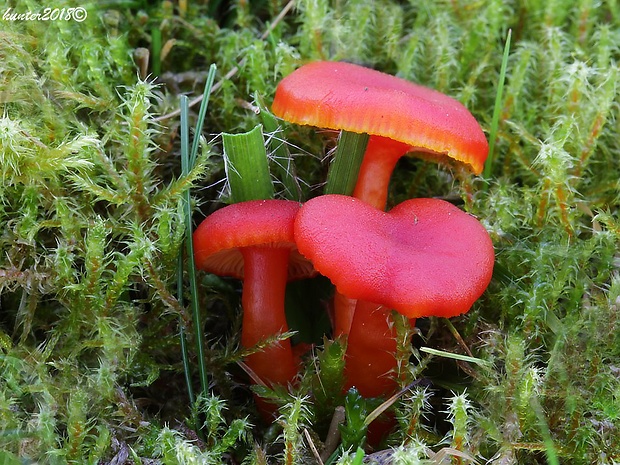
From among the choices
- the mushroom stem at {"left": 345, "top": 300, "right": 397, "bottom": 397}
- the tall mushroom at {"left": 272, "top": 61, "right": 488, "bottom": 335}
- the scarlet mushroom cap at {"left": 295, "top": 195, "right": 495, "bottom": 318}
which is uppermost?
the tall mushroom at {"left": 272, "top": 61, "right": 488, "bottom": 335}

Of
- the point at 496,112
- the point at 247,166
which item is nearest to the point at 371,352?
the point at 247,166

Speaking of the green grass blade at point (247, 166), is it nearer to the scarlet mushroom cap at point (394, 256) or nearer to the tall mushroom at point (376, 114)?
the tall mushroom at point (376, 114)

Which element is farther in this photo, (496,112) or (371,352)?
(496,112)

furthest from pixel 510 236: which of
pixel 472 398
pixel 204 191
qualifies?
pixel 204 191

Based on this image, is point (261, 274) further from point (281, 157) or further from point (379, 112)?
point (379, 112)

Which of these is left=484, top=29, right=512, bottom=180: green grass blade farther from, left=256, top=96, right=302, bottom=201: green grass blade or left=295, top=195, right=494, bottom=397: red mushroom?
left=256, top=96, right=302, bottom=201: green grass blade

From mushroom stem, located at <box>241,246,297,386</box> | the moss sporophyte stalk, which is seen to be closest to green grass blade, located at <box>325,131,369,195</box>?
the moss sporophyte stalk
